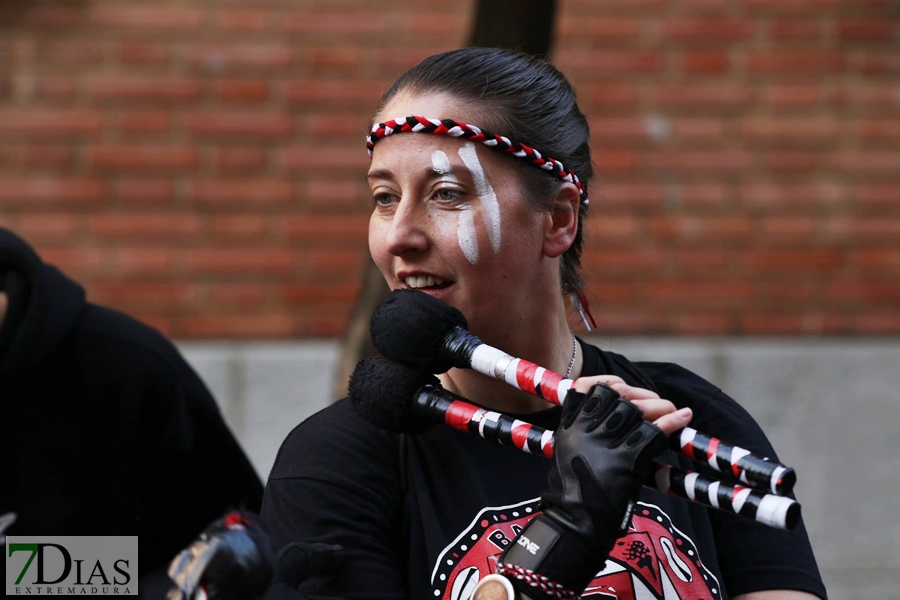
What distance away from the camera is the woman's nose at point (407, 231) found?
2025 mm

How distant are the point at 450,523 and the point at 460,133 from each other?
0.69 m

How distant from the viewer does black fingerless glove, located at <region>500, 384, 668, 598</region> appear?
1649 mm

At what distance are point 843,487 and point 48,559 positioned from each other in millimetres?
3939

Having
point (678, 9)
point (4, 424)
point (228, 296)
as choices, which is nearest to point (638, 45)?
point (678, 9)

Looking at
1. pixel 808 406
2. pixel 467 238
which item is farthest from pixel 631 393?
pixel 808 406

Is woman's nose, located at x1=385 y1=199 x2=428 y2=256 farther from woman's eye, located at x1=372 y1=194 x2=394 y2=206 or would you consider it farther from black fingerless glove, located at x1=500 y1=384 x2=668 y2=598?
black fingerless glove, located at x1=500 y1=384 x2=668 y2=598

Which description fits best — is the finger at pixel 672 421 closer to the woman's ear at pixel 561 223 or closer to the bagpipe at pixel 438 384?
the bagpipe at pixel 438 384

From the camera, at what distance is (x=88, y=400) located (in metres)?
2.69

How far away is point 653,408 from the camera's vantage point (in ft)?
5.70

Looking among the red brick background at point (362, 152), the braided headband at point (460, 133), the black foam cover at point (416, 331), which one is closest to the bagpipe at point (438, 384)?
the black foam cover at point (416, 331)

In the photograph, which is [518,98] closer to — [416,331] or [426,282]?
[426,282]

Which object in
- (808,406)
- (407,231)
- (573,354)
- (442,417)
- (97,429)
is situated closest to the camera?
(442,417)

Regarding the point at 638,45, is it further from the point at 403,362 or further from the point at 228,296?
the point at 403,362

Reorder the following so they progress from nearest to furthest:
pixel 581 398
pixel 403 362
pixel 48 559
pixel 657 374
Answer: pixel 581 398 < pixel 403 362 < pixel 657 374 < pixel 48 559
